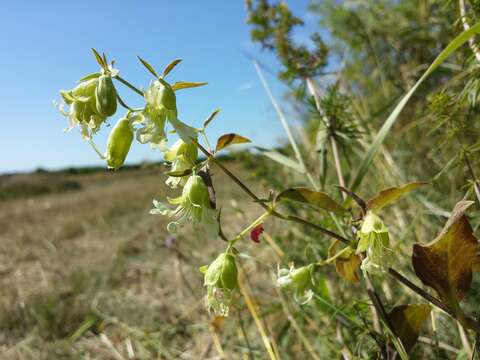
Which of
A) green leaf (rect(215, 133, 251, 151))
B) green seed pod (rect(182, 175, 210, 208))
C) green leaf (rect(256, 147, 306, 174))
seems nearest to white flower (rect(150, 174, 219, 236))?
green seed pod (rect(182, 175, 210, 208))

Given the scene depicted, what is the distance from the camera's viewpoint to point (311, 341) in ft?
3.37

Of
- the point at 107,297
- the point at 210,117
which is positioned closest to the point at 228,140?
the point at 210,117

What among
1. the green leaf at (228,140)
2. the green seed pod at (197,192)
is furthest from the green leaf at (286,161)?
the green seed pod at (197,192)

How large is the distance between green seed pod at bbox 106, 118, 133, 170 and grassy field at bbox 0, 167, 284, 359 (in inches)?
5.5

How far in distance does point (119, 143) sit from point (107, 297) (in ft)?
4.62

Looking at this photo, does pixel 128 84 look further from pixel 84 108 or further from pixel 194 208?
pixel 194 208

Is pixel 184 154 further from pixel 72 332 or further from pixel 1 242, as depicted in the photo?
pixel 1 242

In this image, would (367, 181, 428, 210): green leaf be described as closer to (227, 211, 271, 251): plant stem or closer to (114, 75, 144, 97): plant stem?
(227, 211, 271, 251): plant stem

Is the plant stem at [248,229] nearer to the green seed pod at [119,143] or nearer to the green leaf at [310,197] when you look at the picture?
the green leaf at [310,197]

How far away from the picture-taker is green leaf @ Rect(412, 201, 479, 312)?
0.45 m

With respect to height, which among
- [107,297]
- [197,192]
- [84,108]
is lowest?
[107,297]

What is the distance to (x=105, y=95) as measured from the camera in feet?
1.45

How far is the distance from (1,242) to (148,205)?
5.02 ft

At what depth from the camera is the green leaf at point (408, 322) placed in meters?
0.52
